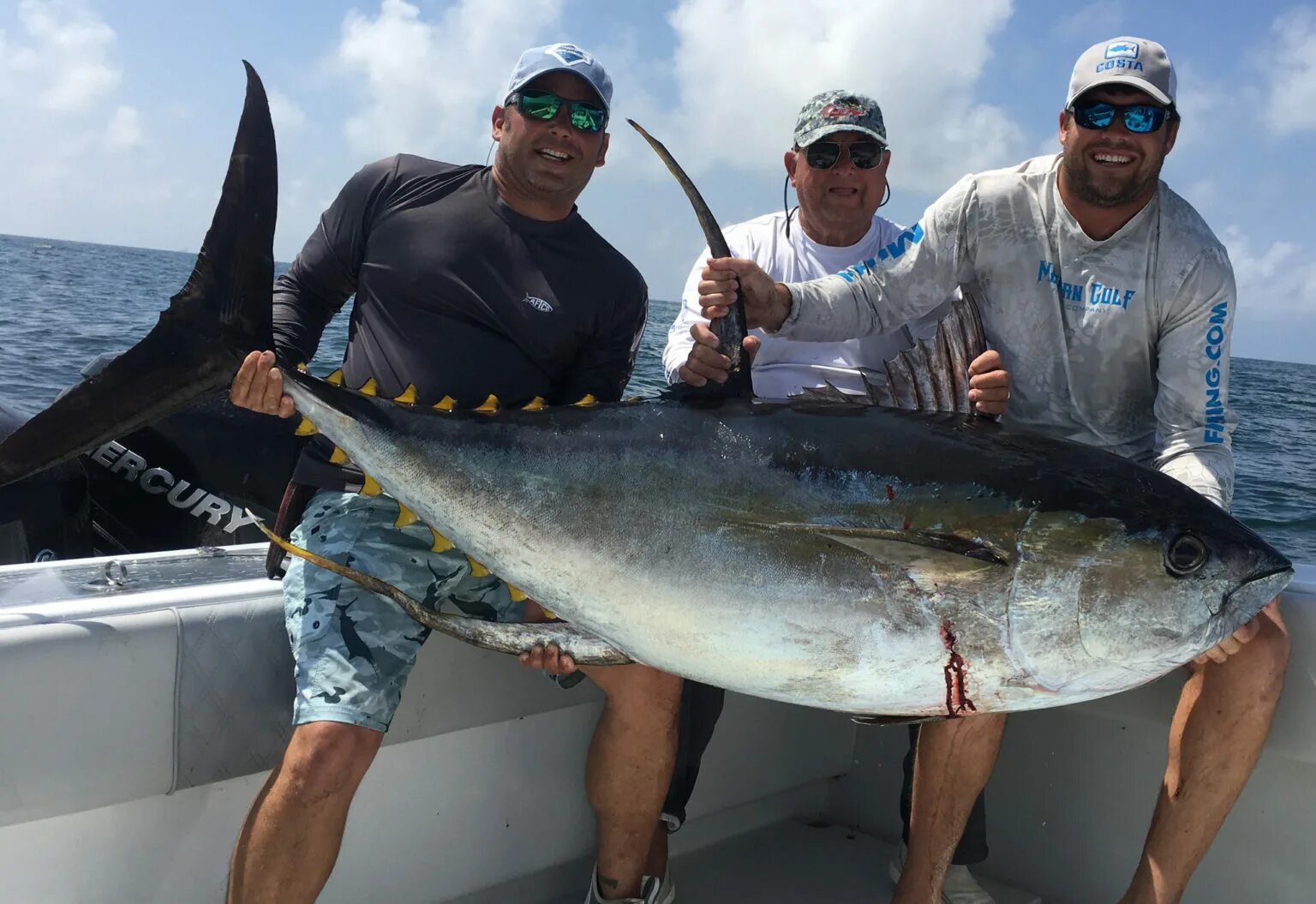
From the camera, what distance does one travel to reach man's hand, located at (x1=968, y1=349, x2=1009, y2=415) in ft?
6.74

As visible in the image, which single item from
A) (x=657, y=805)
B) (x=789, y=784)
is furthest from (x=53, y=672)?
(x=789, y=784)

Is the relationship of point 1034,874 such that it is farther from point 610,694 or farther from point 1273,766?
point 610,694

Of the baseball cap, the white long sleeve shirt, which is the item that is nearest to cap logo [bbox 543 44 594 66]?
the baseball cap

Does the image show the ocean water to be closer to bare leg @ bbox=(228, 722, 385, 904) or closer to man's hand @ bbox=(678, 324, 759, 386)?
man's hand @ bbox=(678, 324, 759, 386)

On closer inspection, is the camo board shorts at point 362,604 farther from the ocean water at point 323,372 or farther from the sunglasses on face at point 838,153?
the sunglasses on face at point 838,153

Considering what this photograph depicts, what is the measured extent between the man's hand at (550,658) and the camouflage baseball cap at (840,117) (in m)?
2.05

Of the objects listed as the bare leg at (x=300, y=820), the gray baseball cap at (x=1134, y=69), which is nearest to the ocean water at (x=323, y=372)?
the bare leg at (x=300, y=820)

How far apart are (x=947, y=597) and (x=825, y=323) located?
1053 millimetres

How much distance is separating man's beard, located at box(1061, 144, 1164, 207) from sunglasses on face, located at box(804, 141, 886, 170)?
873mm

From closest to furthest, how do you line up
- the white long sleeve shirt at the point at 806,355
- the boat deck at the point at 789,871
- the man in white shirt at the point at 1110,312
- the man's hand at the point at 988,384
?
the man's hand at the point at 988,384, the man in white shirt at the point at 1110,312, the boat deck at the point at 789,871, the white long sleeve shirt at the point at 806,355

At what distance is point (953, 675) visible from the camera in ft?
5.19

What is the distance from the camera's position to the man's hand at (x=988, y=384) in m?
2.05

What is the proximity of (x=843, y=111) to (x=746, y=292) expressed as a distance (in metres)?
1.29

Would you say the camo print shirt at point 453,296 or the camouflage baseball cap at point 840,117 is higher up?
the camouflage baseball cap at point 840,117
